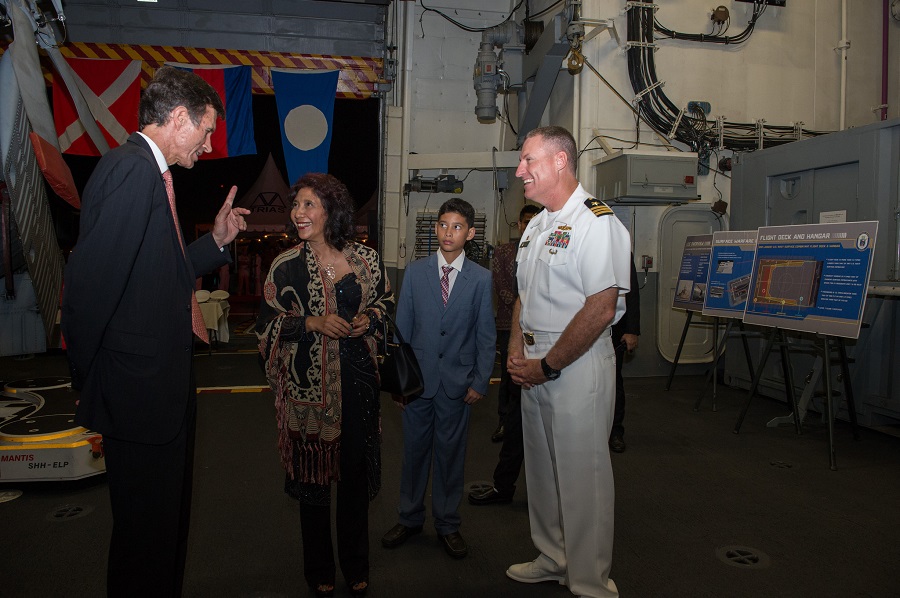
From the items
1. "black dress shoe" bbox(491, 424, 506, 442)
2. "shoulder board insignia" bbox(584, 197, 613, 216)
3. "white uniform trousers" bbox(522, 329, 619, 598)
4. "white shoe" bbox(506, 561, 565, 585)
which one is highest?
"shoulder board insignia" bbox(584, 197, 613, 216)

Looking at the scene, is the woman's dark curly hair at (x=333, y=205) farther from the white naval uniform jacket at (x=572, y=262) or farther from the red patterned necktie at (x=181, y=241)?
the white naval uniform jacket at (x=572, y=262)

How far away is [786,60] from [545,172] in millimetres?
6792

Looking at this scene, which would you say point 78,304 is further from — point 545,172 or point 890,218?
point 890,218

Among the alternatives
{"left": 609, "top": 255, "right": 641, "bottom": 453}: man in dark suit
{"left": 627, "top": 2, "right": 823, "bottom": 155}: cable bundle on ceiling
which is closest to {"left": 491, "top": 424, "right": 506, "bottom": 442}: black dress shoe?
{"left": 609, "top": 255, "right": 641, "bottom": 453}: man in dark suit

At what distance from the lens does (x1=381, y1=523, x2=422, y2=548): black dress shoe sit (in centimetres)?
303

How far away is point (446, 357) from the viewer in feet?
9.62

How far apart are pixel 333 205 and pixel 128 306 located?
1.06 metres

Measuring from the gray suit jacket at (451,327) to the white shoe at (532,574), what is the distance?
32.8 inches

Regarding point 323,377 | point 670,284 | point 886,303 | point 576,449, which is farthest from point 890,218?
point 323,377

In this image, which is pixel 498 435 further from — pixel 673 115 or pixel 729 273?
pixel 673 115

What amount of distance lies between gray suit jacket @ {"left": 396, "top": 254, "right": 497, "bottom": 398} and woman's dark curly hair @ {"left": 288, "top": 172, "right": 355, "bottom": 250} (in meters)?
0.51

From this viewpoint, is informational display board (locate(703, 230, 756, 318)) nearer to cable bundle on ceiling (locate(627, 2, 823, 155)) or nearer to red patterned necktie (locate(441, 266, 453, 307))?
cable bundle on ceiling (locate(627, 2, 823, 155))

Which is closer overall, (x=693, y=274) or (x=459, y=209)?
(x=459, y=209)

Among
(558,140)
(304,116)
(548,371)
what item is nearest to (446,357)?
(548,371)
